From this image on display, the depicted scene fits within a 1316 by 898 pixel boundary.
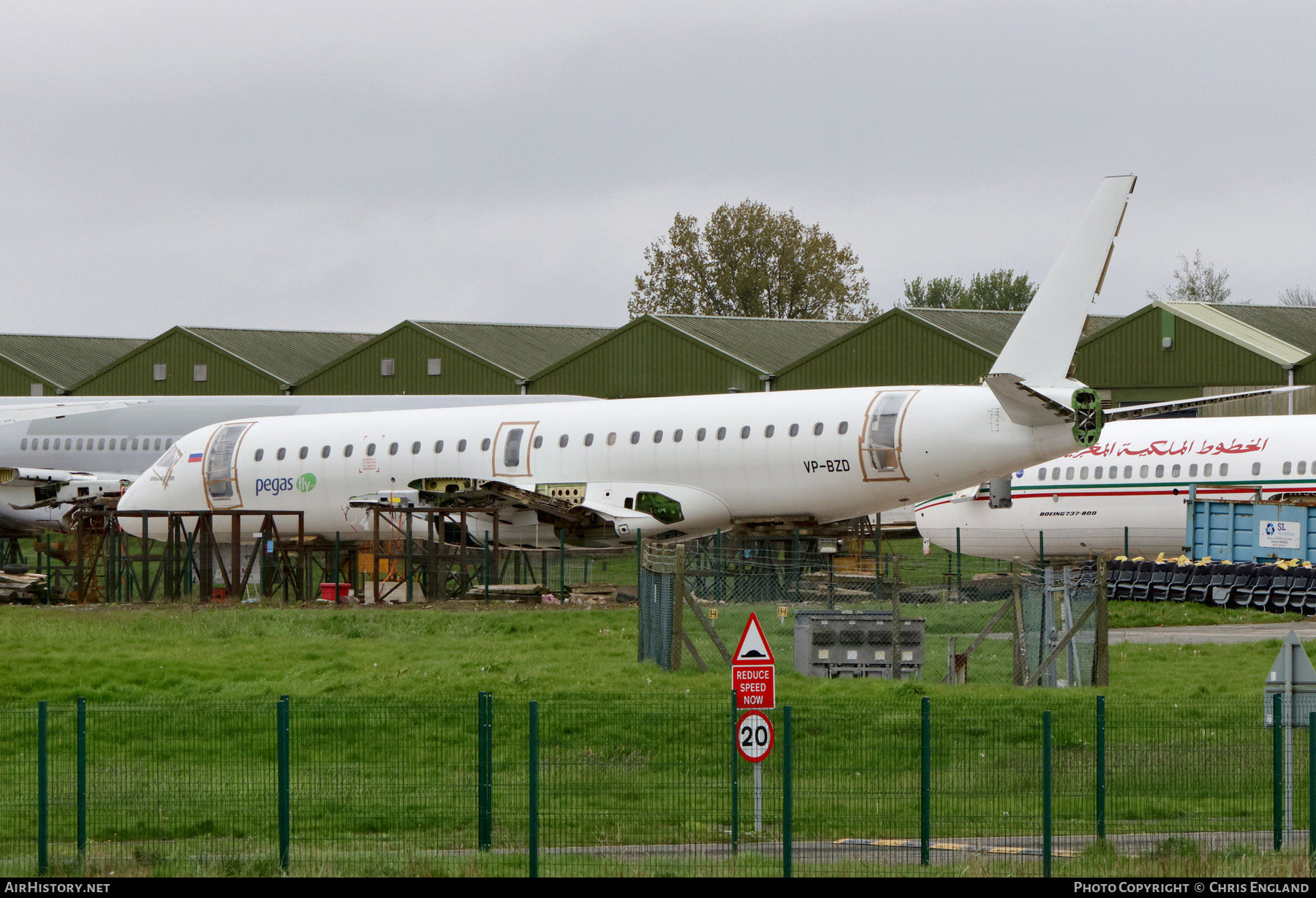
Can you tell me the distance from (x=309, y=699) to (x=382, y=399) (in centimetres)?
3781

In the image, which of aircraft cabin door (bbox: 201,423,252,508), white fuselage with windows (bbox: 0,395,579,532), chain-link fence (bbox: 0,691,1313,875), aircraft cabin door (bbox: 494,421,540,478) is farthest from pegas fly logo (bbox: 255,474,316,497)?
chain-link fence (bbox: 0,691,1313,875)

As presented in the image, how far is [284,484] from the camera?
128 feet

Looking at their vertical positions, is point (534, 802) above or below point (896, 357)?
below

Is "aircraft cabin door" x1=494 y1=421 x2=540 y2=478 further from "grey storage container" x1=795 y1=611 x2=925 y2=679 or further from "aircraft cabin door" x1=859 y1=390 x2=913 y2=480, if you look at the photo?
"grey storage container" x1=795 y1=611 x2=925 y2=679

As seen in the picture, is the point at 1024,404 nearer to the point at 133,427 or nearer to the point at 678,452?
the point at 678,452

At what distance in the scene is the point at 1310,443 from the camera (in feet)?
116

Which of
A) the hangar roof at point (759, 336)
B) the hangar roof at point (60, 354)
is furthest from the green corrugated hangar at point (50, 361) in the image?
the hangar roof at point (759, 336)

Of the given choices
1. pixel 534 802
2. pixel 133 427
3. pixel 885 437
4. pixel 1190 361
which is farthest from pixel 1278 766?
pixel 133 427

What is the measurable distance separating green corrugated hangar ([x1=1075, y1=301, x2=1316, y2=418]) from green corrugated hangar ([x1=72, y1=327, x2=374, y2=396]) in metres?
35.1

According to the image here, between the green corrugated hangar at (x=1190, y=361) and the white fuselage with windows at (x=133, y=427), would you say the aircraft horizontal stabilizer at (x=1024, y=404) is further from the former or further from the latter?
the white fuselage with windows at (x=133, y=427)

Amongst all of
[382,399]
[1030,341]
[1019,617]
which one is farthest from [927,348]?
[1019,617]

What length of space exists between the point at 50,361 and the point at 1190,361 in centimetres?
5976

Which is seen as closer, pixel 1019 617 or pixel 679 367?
pixel 1019 617
